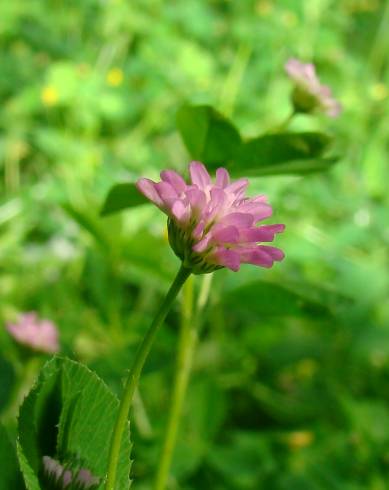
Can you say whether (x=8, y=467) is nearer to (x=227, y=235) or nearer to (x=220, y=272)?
(x=227, y=235)

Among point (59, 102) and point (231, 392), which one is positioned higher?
point (59, 102)

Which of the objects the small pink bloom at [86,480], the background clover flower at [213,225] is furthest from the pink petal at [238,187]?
the small pink bloom at [86,480]

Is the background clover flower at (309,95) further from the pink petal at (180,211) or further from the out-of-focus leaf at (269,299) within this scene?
the pink petal at (180,211)

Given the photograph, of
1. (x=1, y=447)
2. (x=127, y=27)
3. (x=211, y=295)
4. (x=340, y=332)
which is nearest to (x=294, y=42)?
(x=127, y=27)

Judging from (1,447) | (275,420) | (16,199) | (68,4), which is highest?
(68,4)

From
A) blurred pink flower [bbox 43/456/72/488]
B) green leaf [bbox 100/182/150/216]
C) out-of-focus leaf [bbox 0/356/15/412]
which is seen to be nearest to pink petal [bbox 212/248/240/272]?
blurred pink flower [bbox 43/456/72/488]

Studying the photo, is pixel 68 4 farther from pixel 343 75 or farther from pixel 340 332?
pixel 340 332

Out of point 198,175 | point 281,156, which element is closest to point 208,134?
point 281,156
